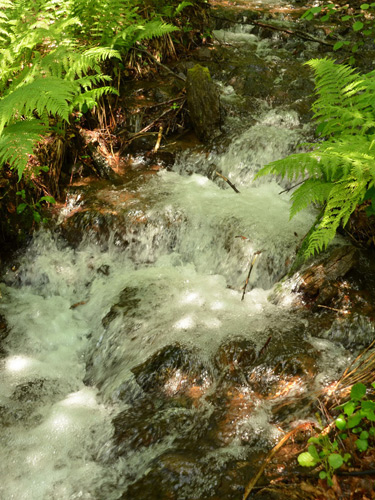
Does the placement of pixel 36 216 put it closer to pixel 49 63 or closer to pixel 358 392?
pixel 49 63

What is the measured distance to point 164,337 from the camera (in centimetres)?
336

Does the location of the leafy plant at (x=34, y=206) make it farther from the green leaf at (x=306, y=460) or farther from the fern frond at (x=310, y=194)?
the green leaf at (x=306, y=460)

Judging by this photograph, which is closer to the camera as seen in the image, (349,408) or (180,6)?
(349,408)

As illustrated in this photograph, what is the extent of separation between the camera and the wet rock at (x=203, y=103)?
546 cm

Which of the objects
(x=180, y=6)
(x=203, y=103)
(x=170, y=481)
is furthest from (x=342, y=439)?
(x=180, y=6)

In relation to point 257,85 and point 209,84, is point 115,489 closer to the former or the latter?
point 209,84

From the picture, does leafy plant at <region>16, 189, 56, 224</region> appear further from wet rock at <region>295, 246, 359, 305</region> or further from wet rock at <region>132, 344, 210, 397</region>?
wet rock at <region>295, 246, 359, 305</region>

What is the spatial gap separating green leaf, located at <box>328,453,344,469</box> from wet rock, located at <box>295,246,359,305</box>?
5.38 feet

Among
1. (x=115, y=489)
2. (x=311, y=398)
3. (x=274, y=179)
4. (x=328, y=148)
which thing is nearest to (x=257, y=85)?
(x=274, y=179)

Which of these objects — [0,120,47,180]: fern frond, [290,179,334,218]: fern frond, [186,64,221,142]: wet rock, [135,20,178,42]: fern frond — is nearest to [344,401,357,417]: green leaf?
[290,179,334,218]: fern frond

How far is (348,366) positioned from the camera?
2.89 metres

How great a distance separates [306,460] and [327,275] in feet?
5.87

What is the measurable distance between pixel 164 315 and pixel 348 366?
1.54m

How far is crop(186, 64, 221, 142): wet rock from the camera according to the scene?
546cm
